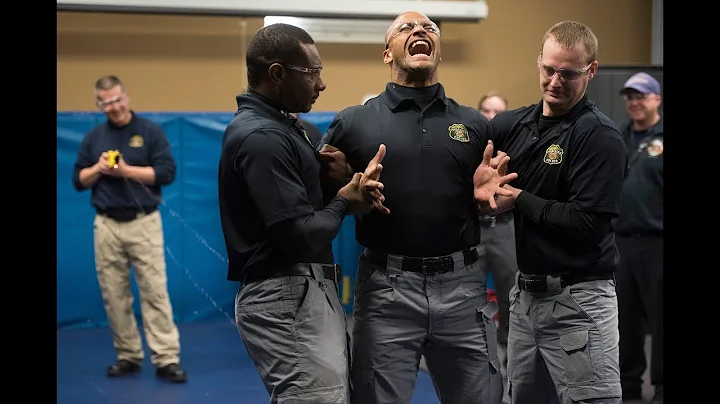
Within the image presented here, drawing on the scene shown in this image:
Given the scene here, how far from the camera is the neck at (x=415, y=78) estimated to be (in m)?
2.78

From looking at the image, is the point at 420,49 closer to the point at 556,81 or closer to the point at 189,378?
the point at 556,81

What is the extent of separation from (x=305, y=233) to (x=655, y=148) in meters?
2.96

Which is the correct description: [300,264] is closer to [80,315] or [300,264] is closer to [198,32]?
[80,315]

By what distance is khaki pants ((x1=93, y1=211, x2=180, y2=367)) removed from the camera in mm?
5031

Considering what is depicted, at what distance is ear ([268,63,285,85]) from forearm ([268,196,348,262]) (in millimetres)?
435

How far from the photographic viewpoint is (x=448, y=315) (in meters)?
2.65

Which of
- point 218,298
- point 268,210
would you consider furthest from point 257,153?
point 218,298

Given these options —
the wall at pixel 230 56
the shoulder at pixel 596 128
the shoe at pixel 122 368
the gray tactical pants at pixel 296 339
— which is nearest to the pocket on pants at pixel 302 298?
the gray tactical pants at pixel 296 339

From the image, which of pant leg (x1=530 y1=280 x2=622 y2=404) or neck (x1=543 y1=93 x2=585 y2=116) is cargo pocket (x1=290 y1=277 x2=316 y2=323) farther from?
neck (x1=543 y1=93 x2=585 y2=116)

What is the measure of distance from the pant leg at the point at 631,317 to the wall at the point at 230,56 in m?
3.31

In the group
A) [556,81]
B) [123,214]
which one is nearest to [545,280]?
[556,81]

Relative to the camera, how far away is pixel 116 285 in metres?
5.09

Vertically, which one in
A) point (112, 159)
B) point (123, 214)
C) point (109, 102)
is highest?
point (109, 102)
